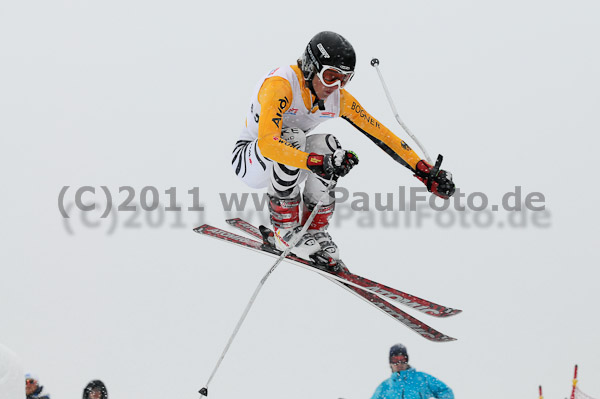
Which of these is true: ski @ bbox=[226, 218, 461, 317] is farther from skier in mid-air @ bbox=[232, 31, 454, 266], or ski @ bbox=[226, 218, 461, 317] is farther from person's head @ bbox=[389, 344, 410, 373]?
person's head @ bbox=[389, 344, 410, 373]

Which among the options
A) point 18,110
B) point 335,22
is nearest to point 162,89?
point 18,110

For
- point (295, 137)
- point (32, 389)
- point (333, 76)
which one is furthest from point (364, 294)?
point (32, 389)

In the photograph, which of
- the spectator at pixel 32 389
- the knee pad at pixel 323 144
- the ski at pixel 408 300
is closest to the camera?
the spectator at pixel 32 389

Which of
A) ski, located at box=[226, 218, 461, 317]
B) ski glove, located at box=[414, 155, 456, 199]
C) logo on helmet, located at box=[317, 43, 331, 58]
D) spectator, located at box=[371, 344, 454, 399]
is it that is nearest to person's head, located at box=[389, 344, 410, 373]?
spectator, located at box=[371, 344, 454, 399]

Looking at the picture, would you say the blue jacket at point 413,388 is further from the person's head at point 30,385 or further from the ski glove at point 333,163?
the person's head at point 30,385

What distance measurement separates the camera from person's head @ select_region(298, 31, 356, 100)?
3.97 meters

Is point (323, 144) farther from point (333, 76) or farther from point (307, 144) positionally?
point (333, 76)

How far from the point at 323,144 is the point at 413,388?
1578 millimetres

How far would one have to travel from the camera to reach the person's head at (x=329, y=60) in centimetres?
397

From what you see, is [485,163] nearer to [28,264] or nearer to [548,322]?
[548,322]

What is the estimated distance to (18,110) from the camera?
40.3 ft

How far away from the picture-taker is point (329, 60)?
3984 millimetres

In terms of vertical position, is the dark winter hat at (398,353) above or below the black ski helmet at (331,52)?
below

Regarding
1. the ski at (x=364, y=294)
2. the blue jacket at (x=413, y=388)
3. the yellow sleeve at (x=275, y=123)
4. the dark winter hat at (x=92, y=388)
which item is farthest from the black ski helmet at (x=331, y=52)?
Result: the dark winter hat at (x=92, y=388)
